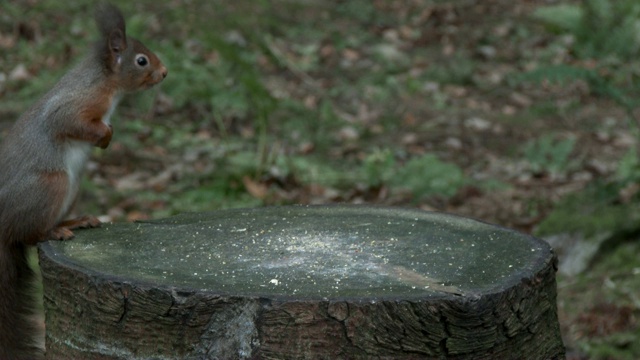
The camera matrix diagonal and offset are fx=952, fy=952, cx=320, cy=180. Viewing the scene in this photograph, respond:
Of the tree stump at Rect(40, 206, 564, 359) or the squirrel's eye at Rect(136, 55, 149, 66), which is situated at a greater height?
the squirrel's eye at Rect(136, 55, 149, 66)

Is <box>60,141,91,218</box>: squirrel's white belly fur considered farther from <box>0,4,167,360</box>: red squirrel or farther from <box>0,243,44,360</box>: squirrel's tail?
<box>0,243,44,360</box>: squirrel's tail

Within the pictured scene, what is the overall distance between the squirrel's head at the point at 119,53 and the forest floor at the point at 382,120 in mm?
2080

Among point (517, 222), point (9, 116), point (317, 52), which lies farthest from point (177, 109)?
point (517, 222)

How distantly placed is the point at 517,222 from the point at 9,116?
3.63 metres

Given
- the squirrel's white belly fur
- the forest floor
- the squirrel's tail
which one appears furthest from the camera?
the forest floor

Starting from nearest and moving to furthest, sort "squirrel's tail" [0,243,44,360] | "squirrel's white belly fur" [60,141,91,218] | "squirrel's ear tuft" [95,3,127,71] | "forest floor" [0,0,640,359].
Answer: "squirrel's tail" [0,243,44,360]
"squirrel's white belly fur" [60,141,91,218]
"squirrel's ear tuft" [95,3,127,71]
"forest floor" [0,0,640,359]

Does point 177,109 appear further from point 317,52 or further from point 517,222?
point 517,222

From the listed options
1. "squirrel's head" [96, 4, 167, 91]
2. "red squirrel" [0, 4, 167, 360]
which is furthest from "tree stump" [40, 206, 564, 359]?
"squirrel's head" [96, 4, 167, 91]

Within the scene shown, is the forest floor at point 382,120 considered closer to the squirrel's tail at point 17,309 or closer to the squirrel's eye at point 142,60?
the squirrel's eye at point 142,60

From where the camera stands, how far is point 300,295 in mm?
2385

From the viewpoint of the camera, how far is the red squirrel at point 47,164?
3035mm

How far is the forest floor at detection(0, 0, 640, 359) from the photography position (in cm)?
537

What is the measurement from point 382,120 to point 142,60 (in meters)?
4.61

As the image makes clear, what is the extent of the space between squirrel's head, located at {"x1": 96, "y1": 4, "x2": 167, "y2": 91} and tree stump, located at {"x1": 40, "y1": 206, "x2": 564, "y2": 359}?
0.68 metres
